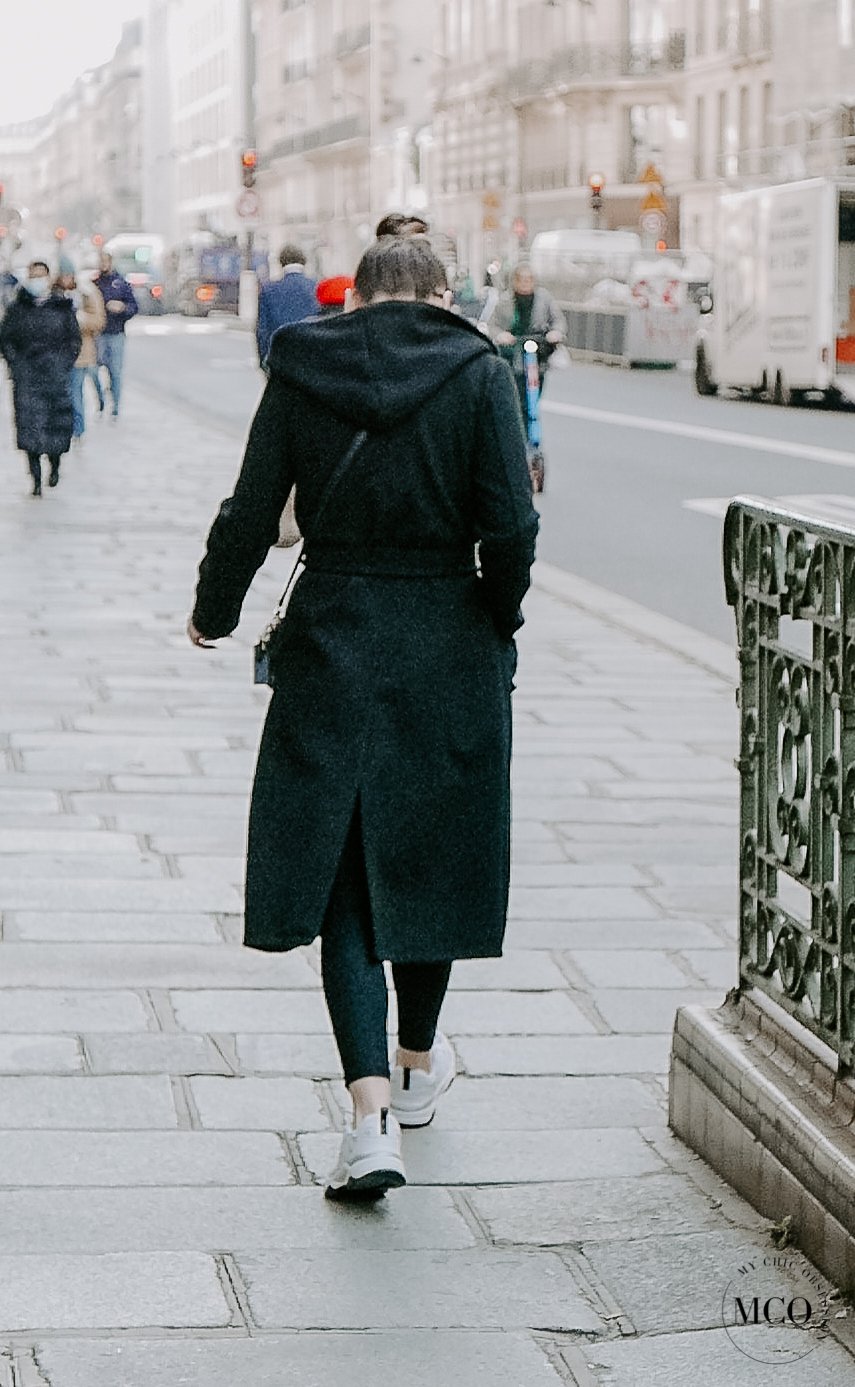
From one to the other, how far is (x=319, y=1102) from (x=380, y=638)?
94 cm

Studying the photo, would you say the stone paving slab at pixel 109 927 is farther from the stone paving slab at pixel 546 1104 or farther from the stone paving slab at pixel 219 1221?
the stone paving slab at pixel 219 1221

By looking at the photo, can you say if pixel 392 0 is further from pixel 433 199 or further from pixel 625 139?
pixel 625 139

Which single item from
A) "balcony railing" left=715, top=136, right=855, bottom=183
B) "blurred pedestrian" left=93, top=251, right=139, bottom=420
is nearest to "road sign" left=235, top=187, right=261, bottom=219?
"balcony railing" left=715, top=136, right=855, bottom=183

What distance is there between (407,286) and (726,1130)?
141 cm

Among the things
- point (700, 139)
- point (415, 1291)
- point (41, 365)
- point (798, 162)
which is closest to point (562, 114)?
point (700, 139)

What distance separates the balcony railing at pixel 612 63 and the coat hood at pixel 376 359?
211 feet

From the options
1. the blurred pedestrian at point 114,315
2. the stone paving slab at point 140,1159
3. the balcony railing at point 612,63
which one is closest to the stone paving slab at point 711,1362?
the stone paving slab at point 140,1159

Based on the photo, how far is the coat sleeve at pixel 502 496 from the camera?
3963 millimetres

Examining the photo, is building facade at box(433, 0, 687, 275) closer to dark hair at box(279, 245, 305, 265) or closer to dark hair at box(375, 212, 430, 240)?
dark hair at box(279, 245, 305, 265)

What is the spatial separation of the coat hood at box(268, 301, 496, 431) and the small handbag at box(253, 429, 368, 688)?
0.05 meters

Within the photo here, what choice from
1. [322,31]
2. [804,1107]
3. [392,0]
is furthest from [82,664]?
[322,31]

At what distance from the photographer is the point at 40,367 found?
17531mm

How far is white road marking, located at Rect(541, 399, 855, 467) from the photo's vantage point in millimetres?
21516

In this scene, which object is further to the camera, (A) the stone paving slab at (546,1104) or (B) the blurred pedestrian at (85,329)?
(B) the blurred pedestrian at (85,329)
